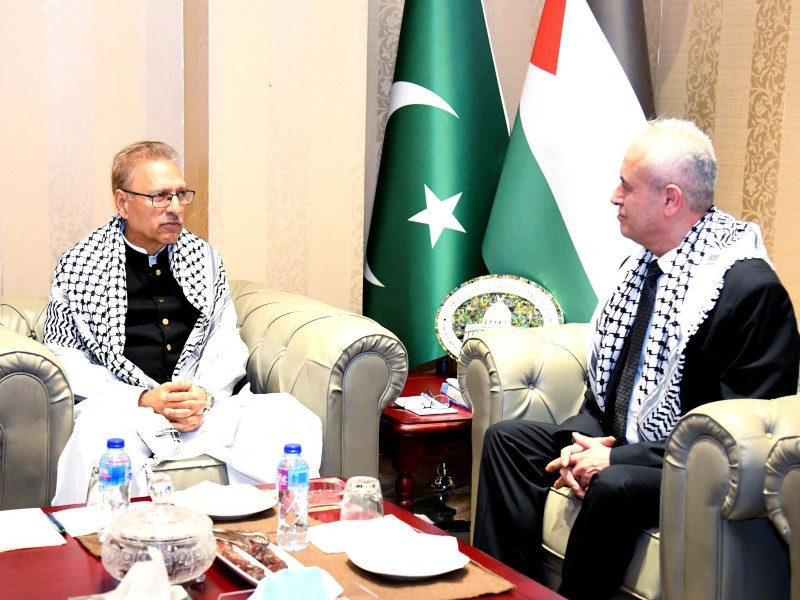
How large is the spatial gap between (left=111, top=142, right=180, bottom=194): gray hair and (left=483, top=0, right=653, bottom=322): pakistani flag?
4.87 ft

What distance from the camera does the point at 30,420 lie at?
277 cm

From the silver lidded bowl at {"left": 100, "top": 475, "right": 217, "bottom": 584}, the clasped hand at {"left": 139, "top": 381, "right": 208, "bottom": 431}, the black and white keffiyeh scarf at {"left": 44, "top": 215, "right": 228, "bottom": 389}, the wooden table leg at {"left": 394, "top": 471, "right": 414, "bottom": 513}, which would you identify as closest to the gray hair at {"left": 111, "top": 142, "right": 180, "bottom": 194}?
the black and white keffiyeh scarf at {"left": 44, "top": 215, "right": 228, "bottom": 389}

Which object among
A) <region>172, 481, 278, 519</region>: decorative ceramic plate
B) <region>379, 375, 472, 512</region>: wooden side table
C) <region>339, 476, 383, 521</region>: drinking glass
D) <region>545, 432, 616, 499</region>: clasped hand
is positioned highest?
<region>339, 476, 383, 521</region>: drinking glass

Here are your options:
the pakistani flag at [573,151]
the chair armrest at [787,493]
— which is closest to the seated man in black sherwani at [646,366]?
the chair armrest at [787,493]

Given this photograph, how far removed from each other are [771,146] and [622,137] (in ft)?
1.94

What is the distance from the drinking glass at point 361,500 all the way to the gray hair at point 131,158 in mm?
1648

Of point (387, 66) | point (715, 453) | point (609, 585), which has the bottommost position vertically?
point (609, 585)

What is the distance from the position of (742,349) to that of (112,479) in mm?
1619

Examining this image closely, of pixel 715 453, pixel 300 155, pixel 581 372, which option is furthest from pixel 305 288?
pixel 715 453

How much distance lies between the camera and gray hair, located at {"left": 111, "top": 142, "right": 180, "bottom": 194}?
11.1 ft

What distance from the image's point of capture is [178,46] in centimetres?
417

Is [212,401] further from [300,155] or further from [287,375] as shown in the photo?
[300,155]

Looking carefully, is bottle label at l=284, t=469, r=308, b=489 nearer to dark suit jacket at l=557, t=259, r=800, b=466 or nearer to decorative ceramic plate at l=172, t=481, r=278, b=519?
decorative ceramic plate at l=172, t=481, r=278, b=519

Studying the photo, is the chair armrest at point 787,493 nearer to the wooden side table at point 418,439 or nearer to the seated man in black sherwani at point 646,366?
the seated man in black sherwani at point 646,366
